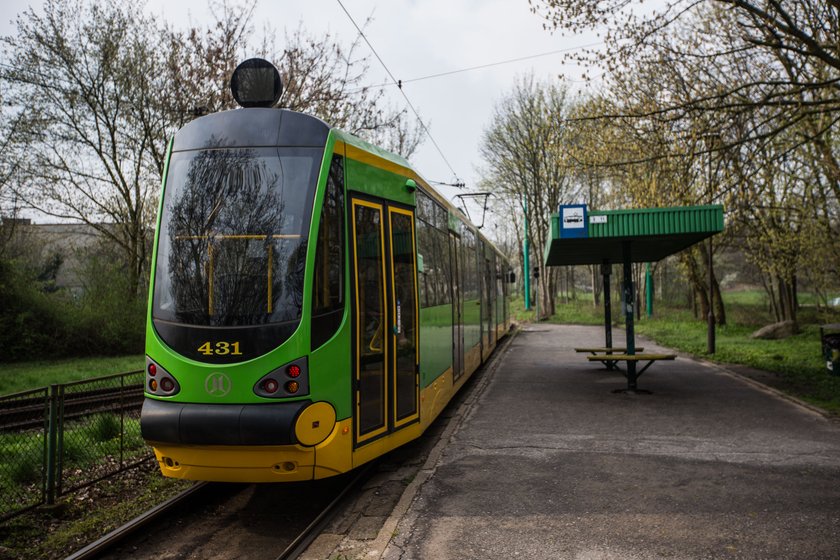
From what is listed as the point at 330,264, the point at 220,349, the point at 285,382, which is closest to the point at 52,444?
the point at 220,349

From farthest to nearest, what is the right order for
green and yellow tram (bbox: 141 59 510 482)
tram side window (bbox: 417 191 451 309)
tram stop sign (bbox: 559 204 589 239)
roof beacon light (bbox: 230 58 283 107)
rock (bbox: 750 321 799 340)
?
1. rock (bbox: 750 321 799 340)
2. tram stop sign (bbox: 559 204 589 239)
3. tram side window (bbox: 417 191 451 309)
4. roof beacon light (bbox: 230 58 283 107)
5. green and yellow tram (bbox: 141 59 510 482)

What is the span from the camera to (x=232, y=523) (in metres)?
5.85

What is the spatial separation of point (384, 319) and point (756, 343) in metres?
20.5

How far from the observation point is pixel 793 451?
7.58 m

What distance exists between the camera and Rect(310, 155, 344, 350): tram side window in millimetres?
5559

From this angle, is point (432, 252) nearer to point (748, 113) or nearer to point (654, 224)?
point (654, 224)

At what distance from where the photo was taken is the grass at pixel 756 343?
509 inches

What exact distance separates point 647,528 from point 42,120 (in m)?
22.5

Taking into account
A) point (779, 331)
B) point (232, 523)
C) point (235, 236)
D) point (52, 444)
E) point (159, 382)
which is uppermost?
point (235, 236)

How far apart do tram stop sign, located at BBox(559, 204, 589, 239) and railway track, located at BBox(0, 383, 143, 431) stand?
22.5 feet

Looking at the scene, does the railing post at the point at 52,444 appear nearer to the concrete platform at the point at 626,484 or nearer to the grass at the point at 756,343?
the concrete platform at the point at 626,484

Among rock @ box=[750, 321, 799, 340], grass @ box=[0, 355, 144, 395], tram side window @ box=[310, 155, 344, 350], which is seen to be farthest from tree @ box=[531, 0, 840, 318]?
grass @ box=[0, 355, 144, 395]

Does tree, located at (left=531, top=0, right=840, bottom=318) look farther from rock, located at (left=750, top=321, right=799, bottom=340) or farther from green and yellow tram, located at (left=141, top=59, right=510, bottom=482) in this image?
green and yellow tram, located at (left=141, top=59, right=510, bottom=482)

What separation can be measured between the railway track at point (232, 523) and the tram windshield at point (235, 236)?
173cm
